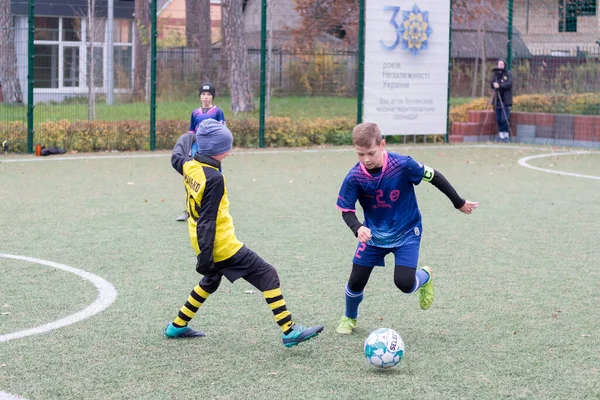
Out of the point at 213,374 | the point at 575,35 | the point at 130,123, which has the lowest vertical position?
the point at 213,374

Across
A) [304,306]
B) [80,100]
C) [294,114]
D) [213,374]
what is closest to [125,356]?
[213,374]

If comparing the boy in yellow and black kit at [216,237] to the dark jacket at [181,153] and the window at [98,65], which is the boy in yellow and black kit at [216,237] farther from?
the window at [98,65]

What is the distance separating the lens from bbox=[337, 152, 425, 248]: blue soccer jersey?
19.4 ft

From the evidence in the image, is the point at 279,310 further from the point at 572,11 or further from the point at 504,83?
the point at 572,11

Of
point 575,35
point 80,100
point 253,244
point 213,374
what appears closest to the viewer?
point 213,374

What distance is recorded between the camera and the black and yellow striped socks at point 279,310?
5.70 m

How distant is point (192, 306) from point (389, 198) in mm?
1440

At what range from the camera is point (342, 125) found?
69.9ft

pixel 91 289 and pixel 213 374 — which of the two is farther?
pixel 91 289

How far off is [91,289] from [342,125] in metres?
14.5

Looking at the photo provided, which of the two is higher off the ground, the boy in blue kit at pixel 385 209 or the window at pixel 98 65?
the window at pixel 98 65

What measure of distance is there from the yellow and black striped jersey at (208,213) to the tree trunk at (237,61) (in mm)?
14006

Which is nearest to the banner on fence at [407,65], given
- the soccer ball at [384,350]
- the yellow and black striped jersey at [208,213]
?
the yellow and black striped jersey at [208,213]

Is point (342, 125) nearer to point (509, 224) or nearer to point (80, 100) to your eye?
point (80, 100)
